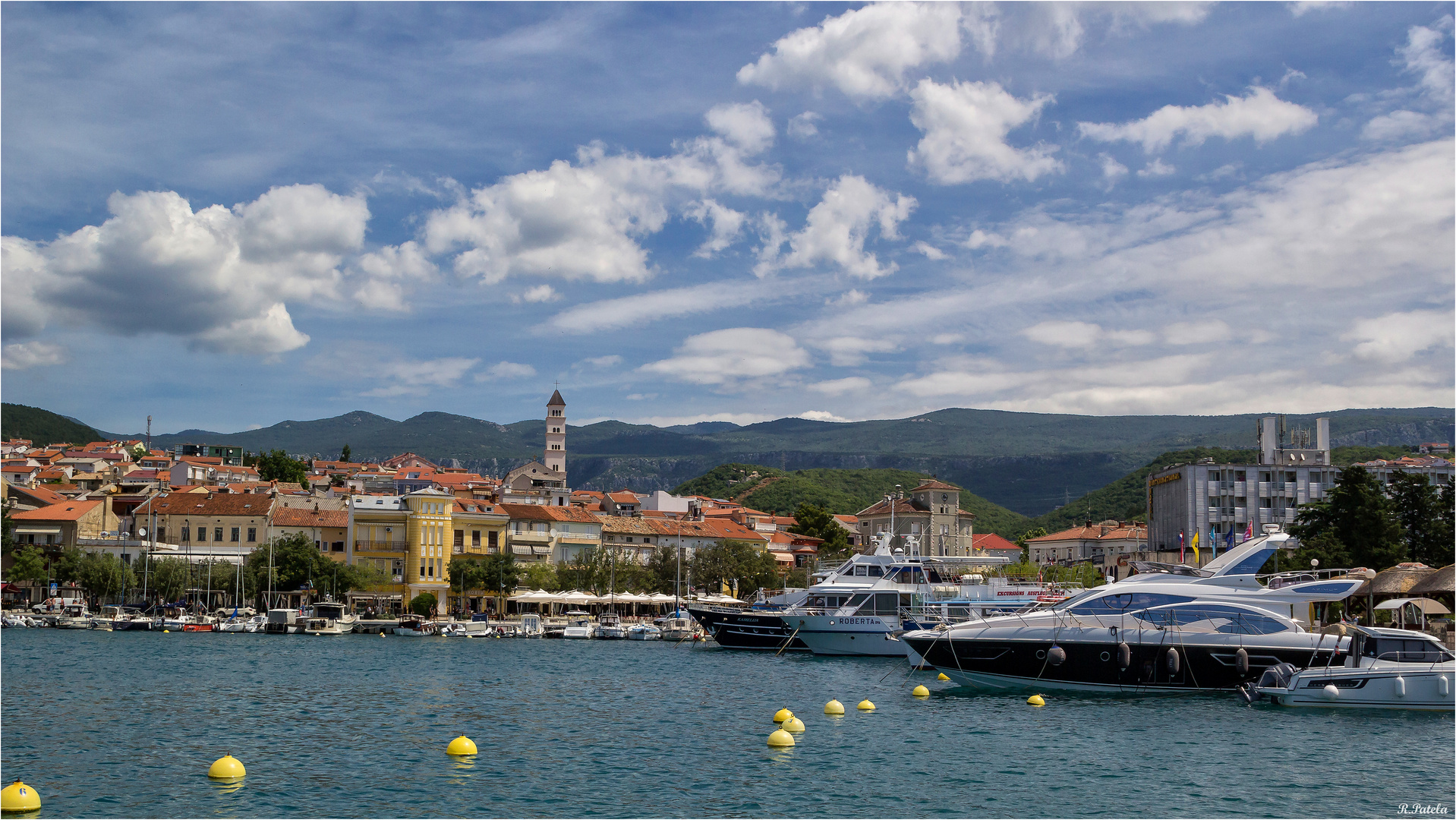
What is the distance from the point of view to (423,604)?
9012 centimetres

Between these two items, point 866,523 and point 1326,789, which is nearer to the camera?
point 1326,789

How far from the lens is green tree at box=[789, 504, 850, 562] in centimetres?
12927

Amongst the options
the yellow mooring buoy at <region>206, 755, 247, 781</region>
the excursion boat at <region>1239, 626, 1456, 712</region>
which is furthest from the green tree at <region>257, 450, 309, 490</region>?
the excursion boat at <region>1239, 626, 1456, 712</region>

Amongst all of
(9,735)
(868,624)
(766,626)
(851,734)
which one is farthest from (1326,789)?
(766,626)

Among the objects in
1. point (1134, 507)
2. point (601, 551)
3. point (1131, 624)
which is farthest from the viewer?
point (1134, 507)

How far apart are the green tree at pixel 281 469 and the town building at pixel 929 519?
73.2 meters

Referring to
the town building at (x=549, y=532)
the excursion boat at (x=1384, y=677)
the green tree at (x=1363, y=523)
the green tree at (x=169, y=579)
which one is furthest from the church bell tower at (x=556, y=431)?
the excursion boat at (x=1384, y=677)

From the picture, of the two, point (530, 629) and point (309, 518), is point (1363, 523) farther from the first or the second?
point (309, 518)

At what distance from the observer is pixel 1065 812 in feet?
64.3

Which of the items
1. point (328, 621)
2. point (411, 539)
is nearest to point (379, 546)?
point (411, 539)

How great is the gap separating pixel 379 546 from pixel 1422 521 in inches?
3018

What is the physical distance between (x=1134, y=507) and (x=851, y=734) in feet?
517

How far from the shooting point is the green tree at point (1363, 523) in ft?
202

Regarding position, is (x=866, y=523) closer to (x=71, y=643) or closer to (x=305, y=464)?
(x=305, y=464)
